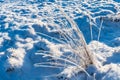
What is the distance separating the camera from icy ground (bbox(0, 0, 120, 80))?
2.70m

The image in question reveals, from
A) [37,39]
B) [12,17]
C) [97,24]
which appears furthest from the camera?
[12,17]

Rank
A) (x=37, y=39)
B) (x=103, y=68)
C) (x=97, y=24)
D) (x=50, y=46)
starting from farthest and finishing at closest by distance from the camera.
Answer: (x=97, y=24), (x=37, y=39), (x=50, y=46), (x=103, y=68)

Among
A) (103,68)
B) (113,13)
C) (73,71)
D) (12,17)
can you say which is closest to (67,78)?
(73,71)

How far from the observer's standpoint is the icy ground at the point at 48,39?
106 inches

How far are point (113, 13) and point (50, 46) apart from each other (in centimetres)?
115

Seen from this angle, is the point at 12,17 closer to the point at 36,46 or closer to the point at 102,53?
the point at 36,46

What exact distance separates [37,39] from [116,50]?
0.98 meters

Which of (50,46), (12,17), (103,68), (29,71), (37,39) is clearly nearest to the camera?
(103,68)

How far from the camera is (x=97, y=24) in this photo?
12.3 ft

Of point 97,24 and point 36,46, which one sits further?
point 97,24

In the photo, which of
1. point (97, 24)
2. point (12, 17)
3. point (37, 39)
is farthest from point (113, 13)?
point (12, 17)

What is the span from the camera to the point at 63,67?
106 inches

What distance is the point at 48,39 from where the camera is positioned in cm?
344

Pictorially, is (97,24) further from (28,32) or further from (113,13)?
(28,32)
